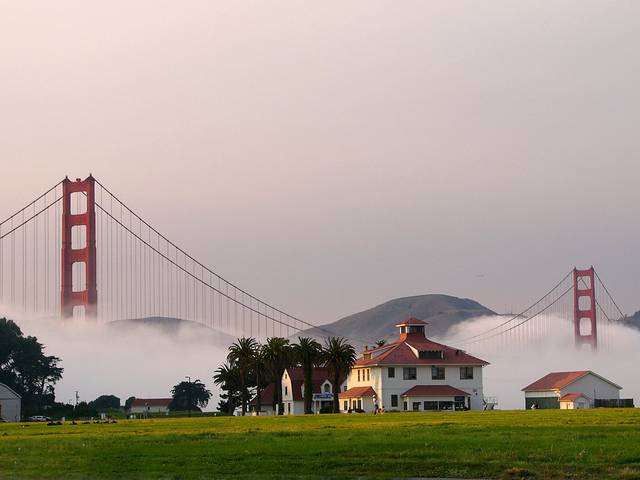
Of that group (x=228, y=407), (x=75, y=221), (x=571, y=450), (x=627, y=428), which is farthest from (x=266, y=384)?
(x=571, y=450)

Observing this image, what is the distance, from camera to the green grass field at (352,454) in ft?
151

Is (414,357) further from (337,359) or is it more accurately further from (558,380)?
(558,380)

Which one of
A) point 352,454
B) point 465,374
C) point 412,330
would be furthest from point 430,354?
point 352,454

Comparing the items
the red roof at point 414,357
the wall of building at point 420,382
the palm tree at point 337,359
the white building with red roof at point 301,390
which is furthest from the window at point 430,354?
the white building with red roof at point 301,390

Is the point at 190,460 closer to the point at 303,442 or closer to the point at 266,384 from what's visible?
the point at 303,442

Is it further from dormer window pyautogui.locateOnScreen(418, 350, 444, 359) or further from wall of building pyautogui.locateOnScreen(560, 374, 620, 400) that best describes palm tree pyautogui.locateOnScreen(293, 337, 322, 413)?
wall of building pyautogui.locateOnScreen(560, 374, 620, 400)

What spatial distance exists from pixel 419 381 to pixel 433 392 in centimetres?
395

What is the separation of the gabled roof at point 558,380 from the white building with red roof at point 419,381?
882cm

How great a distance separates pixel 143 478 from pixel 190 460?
472 cm

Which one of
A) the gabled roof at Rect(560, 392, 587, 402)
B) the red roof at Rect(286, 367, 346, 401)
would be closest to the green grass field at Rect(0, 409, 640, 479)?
the gabled roof at Rect(560, 392, 587, 402)

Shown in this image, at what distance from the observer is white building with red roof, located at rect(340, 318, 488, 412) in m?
150

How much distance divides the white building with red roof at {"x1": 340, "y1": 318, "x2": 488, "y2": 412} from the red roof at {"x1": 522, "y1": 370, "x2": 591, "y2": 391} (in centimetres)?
882

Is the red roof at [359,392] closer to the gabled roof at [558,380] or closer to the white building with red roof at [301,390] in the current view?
the white building with red roof at [301,390]

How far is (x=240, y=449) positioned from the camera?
54.4m
